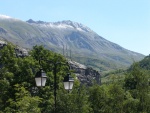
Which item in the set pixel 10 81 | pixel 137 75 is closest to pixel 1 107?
pixel 10 81

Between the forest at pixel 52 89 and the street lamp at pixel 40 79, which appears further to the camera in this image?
the forest at pixel 52 89

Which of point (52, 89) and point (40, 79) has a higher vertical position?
point (40, 79)

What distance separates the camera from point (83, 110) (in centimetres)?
5022

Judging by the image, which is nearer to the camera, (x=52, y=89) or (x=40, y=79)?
(x=40, y=79)

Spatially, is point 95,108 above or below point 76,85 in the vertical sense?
below

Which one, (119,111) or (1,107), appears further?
(1,107)

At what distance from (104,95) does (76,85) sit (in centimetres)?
684

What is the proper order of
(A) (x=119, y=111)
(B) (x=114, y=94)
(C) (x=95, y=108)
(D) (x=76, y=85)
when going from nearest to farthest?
(A) (x=119, y=111)
(B) (x=114, y=94)
(D) (x=76, y=85)
(C) (x=95, y=108)

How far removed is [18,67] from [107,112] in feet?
49.7

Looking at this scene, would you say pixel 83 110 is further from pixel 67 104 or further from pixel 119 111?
pixel 119 111

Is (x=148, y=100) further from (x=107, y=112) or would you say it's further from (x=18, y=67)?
(x=18, y=67)

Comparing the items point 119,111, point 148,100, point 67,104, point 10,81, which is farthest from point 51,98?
point 148,100

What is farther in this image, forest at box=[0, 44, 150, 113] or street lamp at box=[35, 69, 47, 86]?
forest at box=[0, 44, 150, 113]

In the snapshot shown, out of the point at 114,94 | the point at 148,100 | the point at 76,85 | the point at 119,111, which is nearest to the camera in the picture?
the point at 148,100
